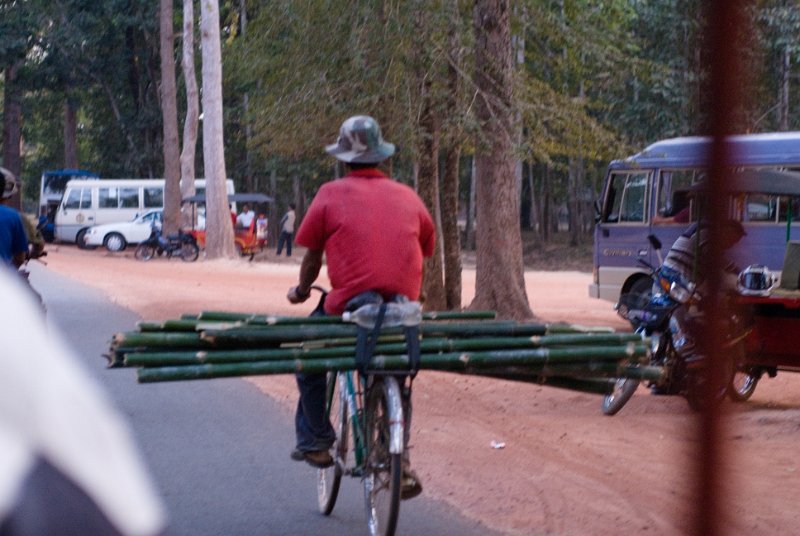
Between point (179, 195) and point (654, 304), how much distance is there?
31.4m

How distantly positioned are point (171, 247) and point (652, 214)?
22.8m

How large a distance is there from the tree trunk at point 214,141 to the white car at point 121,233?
8054mm

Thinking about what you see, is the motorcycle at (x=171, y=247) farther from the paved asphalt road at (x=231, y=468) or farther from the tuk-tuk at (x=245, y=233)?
the paved asphalt road at (x=231, y=468)

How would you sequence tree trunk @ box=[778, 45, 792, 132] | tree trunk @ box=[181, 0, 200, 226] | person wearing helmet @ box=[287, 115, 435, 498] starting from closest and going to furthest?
person wearing helmet @ box=[287, 115, 435, 498] → tree trunk @ box=[778, 45, 792, 132] → tree trunk @ box=[181, 0, 200, 226]

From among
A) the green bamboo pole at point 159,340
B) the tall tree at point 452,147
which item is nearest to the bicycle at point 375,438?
the green bamboo pole at point 159,340

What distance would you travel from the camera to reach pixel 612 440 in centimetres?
852

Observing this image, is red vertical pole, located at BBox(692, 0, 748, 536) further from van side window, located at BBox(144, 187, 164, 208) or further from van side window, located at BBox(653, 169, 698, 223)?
van side window, located at BBox(144, 187, 164, 208)

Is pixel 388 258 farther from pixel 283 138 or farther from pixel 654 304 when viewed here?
pixel 283 138

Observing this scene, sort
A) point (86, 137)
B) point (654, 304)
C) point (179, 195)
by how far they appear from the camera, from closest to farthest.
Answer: point (654, 304) < point (179, 195) < point (86, 137)

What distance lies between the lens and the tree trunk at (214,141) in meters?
31.8

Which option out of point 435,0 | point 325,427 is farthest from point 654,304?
point 435,0

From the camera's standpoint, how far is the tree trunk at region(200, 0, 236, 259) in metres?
31.8

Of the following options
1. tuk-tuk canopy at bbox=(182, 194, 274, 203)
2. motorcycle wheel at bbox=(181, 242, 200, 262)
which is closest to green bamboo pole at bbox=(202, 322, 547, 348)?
motorcycle wheel at bbox=(181, 242, 200, 262)

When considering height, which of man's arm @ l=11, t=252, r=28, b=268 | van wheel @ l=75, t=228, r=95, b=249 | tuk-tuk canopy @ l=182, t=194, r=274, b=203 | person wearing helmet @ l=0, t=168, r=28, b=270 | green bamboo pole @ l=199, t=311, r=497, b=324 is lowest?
van wheel @ l=75, t=228, r=95, b=249
